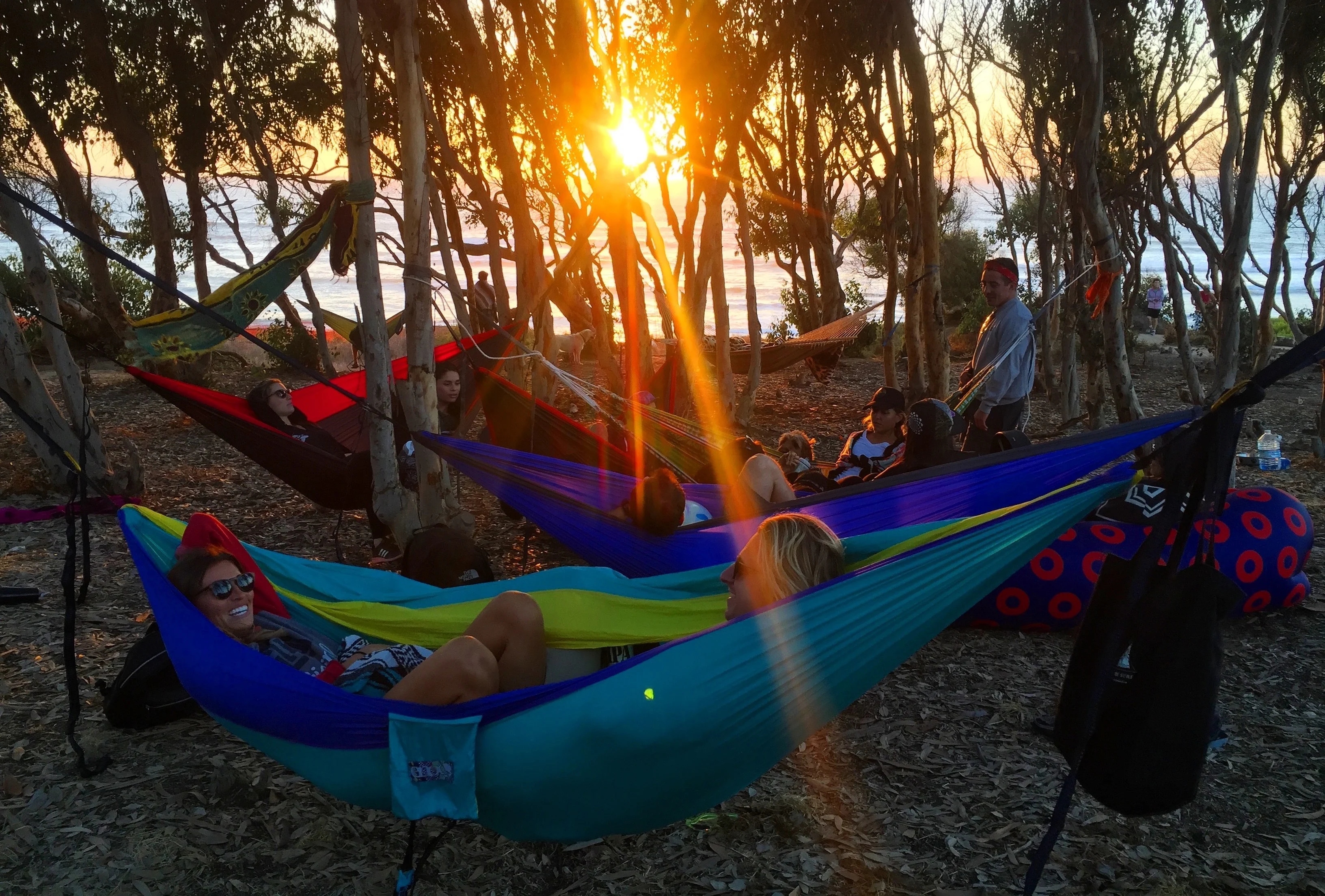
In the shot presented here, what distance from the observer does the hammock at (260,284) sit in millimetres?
2807

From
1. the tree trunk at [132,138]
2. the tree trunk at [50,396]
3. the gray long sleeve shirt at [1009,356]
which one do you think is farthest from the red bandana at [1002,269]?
the tree trunk at [132,138]

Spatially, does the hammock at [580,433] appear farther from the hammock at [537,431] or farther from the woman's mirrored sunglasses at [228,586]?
the woman's mirrored sunglasses at [228,586]

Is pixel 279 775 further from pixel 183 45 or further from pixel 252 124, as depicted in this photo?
pixel 183 45

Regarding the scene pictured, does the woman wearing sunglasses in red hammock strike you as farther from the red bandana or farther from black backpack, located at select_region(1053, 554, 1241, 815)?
black backpack, located at select_region(1053, 554, 1241, 815)

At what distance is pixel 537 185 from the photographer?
9.36 metres

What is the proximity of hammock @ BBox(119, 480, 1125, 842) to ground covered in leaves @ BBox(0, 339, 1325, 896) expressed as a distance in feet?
0.36

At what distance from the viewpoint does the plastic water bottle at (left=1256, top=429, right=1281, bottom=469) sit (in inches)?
186

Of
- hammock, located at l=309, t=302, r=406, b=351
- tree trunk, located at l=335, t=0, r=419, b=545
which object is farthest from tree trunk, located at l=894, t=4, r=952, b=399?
tree trunk, located at l=335, t=0, r=419, b=545

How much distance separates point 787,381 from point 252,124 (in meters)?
4.77

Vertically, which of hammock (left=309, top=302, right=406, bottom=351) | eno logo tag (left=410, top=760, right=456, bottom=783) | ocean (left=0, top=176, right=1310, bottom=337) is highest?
ocean (left=0, top=176, right=1310, bottom=337)

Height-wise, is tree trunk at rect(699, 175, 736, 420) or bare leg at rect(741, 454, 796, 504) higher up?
tree trunk at rect(699, 175, 736, 420)

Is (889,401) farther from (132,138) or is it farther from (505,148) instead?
(132,138)

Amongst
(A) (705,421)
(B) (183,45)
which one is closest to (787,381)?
(A) (705,421)

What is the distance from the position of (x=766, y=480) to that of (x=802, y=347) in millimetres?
3535
